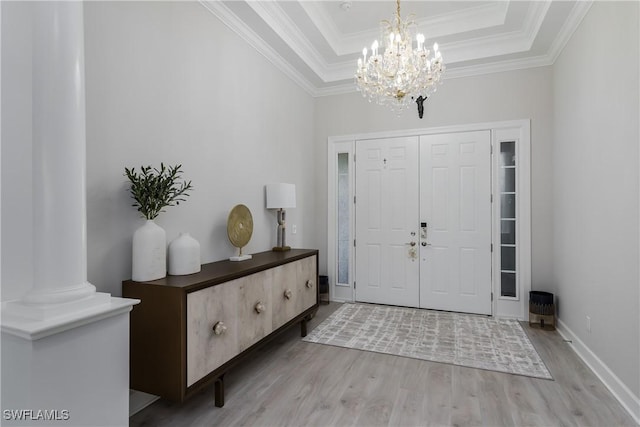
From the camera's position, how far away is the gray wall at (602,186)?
208 centimetres

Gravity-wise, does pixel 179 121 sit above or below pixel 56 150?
above

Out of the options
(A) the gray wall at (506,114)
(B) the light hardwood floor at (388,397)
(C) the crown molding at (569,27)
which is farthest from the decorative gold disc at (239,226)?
(C) the crown molding at (569,27)

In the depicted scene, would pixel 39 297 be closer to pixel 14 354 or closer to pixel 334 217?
pixel 14 354

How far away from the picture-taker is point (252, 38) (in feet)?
10.7

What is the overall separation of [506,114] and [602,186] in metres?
1.75

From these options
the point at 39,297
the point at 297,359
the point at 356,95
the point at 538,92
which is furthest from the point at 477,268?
the point at 39,297

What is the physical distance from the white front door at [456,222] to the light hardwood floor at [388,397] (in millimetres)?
1283

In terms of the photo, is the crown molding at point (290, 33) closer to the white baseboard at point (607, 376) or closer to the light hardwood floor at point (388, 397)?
the light hardwood floor at point (388, 397)

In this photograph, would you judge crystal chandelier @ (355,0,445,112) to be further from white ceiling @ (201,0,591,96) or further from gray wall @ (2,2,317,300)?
gray wall @ (2,2,317,300)

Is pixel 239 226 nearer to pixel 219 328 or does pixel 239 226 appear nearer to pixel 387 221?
pixel 219 328

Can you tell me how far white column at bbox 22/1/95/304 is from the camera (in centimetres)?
136

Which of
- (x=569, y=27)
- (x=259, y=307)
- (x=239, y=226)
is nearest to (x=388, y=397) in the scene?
(x=259, y=307)

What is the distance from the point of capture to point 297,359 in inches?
111

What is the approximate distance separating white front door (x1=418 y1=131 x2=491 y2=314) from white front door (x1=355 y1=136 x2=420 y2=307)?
141 millimetres
